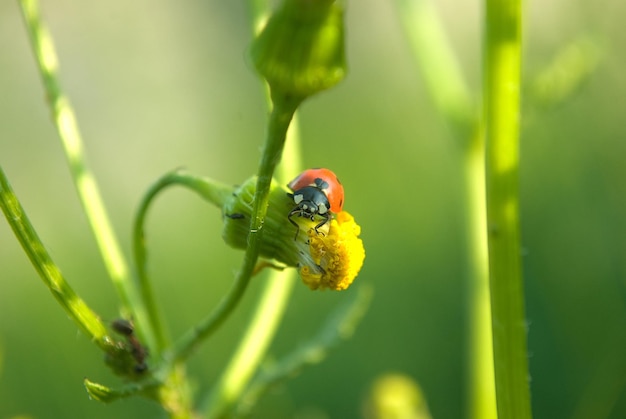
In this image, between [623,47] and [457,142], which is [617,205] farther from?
[457,142]

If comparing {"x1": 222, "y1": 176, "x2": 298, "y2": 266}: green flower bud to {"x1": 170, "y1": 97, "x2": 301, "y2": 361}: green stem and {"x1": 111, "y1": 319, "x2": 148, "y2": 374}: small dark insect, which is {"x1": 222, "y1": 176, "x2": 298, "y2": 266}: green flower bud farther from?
{"x1": 111, "y1": 319, "x2": 148, "y2": 374}: small dark insect

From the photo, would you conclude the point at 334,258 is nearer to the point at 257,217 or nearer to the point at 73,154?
the point at 257,217

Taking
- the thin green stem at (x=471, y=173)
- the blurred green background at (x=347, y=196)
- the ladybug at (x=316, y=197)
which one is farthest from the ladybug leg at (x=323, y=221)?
the blurred green background at (x=347, y=196)

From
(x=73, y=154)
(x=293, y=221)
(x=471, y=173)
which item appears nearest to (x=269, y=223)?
(x=293, y=221)

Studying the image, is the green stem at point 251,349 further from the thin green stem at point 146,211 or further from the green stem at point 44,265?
the green stem at point 44,265

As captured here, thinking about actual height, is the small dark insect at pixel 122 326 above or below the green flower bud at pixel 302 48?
below

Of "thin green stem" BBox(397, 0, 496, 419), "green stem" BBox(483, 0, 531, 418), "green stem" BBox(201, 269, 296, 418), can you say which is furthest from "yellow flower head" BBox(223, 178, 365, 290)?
"thin green stem" BBox(397, 0, 496, 419)
